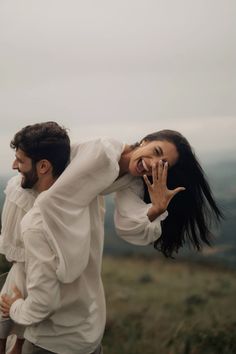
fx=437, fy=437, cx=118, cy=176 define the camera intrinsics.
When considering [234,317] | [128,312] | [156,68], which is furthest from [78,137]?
[234,317]

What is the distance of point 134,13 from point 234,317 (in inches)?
51.0

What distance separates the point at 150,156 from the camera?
150 centimetres

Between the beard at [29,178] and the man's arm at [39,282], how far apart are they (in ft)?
0.66

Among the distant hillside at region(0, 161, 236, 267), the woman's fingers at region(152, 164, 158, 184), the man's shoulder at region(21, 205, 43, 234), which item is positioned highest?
the woman's fingers at region(152, 164, 158, 184)

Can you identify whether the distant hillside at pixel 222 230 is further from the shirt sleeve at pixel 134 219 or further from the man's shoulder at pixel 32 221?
the man's shoulder at pixel 32 221

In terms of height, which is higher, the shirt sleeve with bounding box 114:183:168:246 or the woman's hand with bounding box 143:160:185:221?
the woman's hand with bounding box 143:160:185:221

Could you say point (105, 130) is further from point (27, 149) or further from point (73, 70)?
point (27, 149)

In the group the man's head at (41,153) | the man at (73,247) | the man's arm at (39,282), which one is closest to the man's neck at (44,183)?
the man's head at (41,153)

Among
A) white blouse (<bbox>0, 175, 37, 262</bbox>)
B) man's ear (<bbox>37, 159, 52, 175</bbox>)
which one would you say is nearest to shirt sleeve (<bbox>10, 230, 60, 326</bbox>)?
white blouse (<bbox>0, 175, 37, 262</bbox>)

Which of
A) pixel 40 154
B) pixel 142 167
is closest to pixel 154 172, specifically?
pixel 142 167

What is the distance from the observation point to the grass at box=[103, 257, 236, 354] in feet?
5.68

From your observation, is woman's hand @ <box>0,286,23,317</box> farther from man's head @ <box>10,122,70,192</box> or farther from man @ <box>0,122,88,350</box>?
man's head @ <box>10,122,70,192</box>

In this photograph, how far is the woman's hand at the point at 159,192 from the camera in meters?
1.49

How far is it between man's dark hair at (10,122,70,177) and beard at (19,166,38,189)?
0.04 m
